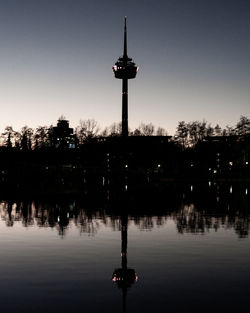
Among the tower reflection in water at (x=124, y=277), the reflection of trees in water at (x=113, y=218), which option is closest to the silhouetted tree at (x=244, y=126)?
the reflection of trees in water at (x=113, y=218)

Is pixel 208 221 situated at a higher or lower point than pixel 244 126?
lower

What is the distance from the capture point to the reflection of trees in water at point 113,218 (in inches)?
1122

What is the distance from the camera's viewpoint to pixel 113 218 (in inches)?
1300

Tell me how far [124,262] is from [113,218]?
1475 centimetres

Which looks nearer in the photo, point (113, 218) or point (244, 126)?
point (113, 218)

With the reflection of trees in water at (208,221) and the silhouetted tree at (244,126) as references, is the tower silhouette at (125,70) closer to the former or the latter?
the silhouetted tree at (244,126)

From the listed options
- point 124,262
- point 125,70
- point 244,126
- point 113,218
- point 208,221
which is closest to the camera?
point 124,262

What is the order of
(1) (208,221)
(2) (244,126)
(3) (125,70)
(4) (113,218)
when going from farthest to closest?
1. (2) (244,126)
2. (3) (125,70)
3. (4) (113,218)
4. (1) (208,221)

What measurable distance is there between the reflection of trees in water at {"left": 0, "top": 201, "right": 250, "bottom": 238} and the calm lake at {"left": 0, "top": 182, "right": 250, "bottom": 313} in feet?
0.20

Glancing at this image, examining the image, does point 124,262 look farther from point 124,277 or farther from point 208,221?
point 208,221

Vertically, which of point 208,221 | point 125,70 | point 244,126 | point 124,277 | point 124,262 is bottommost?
point 124,277

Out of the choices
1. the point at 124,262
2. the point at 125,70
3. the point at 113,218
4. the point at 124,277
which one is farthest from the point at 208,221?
the point at 125,70

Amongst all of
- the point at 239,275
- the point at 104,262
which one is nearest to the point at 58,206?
the point at 104,262

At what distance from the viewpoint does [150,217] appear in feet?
110
